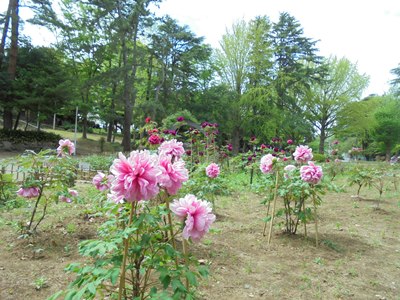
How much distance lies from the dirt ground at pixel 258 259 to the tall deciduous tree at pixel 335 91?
21.0m

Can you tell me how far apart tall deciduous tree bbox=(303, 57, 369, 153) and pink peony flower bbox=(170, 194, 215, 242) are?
24469 mm

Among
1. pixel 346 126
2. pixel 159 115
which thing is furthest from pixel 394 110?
pixel 159 115

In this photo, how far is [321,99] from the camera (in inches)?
975

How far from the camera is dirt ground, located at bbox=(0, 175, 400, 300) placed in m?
2.57

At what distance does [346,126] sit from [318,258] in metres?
24.1

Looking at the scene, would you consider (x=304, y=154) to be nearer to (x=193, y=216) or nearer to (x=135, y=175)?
(x=193, y=216)

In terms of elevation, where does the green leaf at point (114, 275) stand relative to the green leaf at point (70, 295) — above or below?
above

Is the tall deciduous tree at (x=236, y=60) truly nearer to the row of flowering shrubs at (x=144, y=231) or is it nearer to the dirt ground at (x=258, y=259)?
the dirt ground at (x=258, y=259)

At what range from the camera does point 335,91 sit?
24.7m

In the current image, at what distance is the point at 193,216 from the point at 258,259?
6.76 ft

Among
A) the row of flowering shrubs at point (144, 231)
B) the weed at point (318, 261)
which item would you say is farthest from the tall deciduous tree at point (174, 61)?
the row of flowering shrubs at point (144, 231)

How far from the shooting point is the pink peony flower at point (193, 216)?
147 centimetres

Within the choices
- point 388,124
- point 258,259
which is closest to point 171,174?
point 258,259

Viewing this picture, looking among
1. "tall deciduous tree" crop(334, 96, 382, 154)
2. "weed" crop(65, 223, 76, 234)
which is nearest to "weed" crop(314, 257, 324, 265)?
"weed" crop(65, 223, 76, 234)
